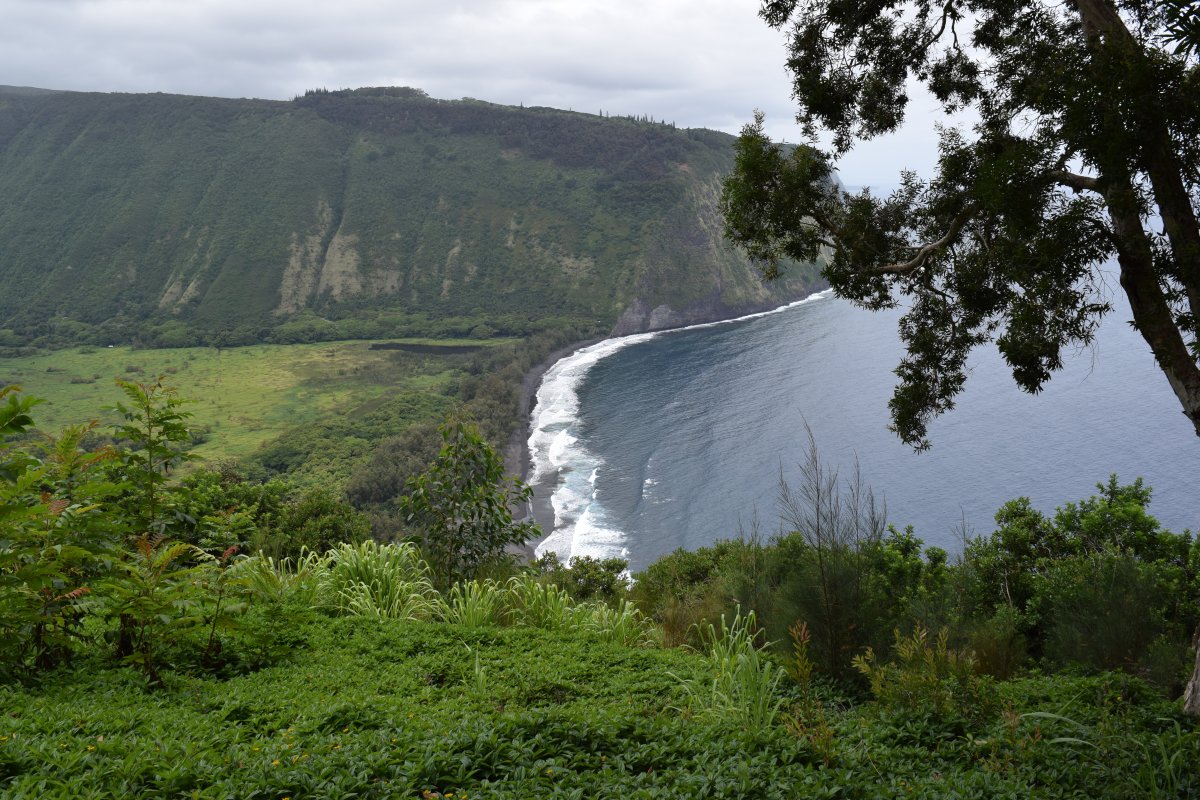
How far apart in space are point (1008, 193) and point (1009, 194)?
1cm

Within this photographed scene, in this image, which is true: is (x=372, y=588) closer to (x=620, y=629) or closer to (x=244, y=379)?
(x=620, y=629)

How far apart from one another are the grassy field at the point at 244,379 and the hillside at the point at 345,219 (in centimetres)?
883

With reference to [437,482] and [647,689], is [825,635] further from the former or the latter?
[437,482]

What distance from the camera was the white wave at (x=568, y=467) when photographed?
41125 mm

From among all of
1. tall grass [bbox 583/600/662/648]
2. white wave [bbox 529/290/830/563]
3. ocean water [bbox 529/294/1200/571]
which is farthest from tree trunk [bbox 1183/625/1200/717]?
ocean water [bbox 529/294/1200/571]

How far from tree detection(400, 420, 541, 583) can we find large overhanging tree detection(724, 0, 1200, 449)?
4.16 metres

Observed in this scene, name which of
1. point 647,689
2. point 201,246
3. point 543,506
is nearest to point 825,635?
point 647,689

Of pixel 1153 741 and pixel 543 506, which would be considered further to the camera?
pixel 543 506

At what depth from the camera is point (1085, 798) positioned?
394 cm

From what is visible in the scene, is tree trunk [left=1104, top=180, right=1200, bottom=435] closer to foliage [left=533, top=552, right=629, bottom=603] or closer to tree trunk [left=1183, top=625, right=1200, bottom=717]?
tree trunk [left=1183, top=625, right=1200, bottom=717]

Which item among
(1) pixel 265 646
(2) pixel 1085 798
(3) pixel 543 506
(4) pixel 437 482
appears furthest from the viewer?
(3) pixel 543 506

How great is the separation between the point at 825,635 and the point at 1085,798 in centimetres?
279

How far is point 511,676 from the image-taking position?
19.8ft

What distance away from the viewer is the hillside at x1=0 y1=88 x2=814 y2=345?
11681cm
